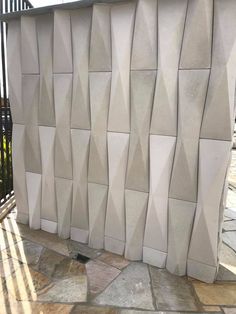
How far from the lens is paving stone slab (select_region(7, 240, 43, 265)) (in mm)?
2545

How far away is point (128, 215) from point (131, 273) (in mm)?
532

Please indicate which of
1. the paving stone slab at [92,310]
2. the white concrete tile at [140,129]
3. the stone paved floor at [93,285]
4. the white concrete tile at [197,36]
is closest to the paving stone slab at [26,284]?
the stone paved floor at [93,285]

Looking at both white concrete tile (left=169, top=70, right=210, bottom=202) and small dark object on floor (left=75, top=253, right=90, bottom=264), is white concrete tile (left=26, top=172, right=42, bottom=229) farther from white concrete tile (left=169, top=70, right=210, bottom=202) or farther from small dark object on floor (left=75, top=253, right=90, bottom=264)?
white concrete tile (left=169, top=70, right=210, bottom=202)

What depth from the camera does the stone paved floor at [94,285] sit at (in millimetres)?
1996

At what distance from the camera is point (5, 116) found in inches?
140

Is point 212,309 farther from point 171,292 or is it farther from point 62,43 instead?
point 62,43

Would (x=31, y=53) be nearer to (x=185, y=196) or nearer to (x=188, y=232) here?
(x=185, y=196)

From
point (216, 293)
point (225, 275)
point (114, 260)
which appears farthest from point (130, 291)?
point (225, 275)

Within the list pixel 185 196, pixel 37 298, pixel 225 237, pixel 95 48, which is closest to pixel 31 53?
pixel 95 48

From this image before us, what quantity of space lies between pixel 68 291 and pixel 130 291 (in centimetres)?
52

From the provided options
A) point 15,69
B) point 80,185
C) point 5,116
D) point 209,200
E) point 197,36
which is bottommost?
point 80,185

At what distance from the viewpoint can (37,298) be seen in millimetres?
2053

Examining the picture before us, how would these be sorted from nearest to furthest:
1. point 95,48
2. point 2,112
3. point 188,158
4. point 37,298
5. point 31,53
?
point 37,298 → point 188,158 → point 95,48 → point 31,53 → point 2,112

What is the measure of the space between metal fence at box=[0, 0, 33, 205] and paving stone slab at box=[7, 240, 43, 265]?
1.09 meters
